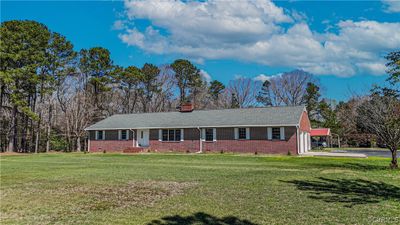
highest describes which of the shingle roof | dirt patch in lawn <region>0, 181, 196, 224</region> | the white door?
the shingle roof

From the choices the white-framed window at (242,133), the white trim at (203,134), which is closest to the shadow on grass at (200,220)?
the white-framed window at (242,133)

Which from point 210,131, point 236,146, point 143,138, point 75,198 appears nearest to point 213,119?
point 210,131

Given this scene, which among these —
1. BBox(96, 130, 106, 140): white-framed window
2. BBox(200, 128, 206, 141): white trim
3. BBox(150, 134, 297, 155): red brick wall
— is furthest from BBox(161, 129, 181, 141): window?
BBox(96, 130, 106, 140): white-framed window

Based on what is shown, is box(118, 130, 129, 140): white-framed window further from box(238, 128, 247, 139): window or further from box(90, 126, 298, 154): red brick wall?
box(238, 128, 247, 139): window

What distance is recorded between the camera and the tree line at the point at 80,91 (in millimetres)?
33812

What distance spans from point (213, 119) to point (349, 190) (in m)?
22.1

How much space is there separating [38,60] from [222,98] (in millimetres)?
30974

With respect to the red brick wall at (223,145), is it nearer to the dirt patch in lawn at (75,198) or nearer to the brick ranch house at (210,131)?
the brick ranch house at (210,131)

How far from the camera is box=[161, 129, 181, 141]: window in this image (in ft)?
102

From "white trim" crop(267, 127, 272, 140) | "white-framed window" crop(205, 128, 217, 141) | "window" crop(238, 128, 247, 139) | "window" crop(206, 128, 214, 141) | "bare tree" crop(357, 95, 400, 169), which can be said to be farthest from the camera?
"window" crop(206, 128, 214, 141)

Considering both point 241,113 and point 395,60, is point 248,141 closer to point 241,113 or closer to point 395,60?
point 241,113

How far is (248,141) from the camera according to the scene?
1094 inches

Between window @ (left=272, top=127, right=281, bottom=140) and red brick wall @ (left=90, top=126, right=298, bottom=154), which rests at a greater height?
window @ (left=272, top=127, right=281, bottom=140)

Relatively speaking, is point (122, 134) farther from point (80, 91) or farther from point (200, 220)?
point (200, 220)
